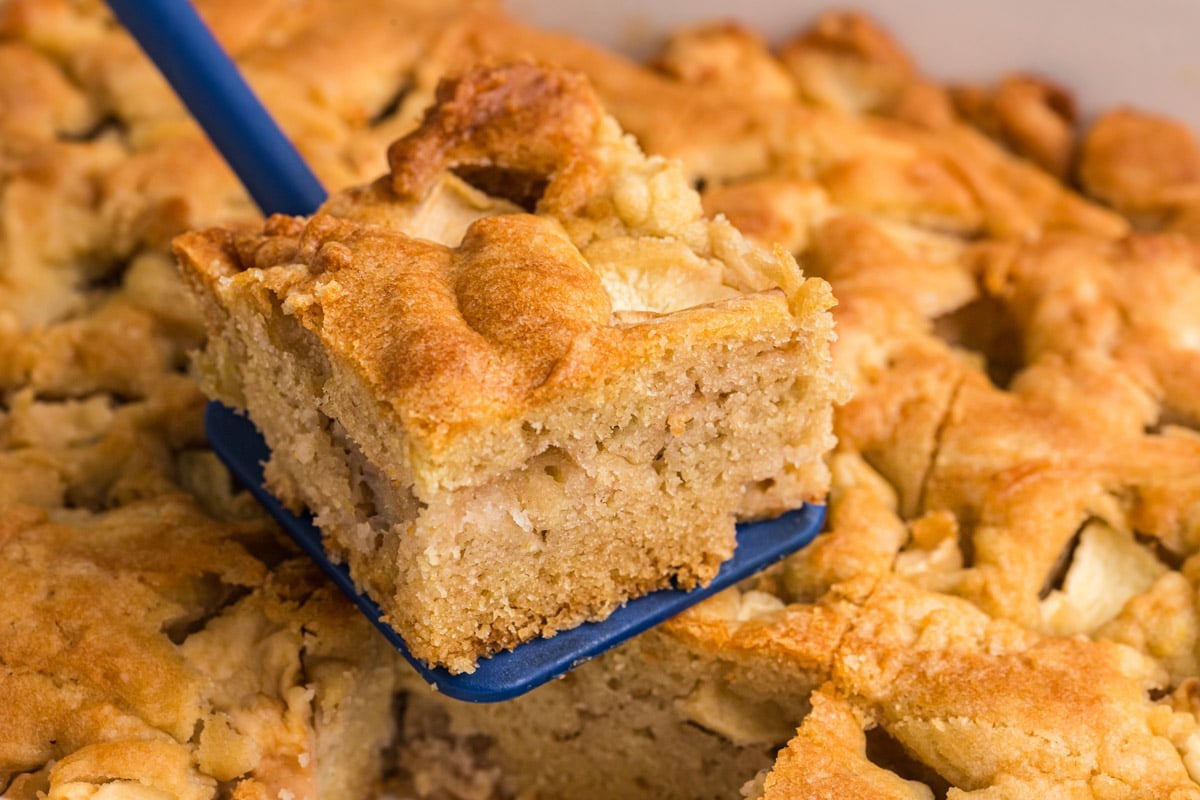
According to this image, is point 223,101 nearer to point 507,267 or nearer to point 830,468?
point 507,267

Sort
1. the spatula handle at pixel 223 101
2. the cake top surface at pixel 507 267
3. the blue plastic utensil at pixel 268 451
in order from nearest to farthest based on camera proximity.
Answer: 1. the cake top surface at pixel 507 267
2. the blue plastic utensil at pixel 268 451
3. the spatula handle at pixel 223 101

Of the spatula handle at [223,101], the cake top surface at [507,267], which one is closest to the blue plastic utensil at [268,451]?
the spatula handle at [223,101]

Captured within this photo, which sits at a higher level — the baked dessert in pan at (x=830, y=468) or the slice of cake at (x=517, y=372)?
the slice of cake at (x=517, y=372)

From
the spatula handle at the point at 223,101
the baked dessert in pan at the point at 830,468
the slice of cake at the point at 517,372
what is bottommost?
the baked dessert in pan at the point at 830,468

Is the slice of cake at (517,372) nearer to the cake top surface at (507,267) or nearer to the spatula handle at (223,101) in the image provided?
the cake top surface at (507,267)

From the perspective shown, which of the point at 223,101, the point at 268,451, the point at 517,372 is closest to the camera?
the point at 517,372

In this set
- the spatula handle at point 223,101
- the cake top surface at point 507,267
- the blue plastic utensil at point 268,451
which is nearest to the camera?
the cake top surface at point 507,267

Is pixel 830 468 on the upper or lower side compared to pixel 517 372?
lower

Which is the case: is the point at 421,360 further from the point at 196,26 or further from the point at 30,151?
the point at 30,151

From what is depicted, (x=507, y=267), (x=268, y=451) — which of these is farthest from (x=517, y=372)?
(x=268, y=451)
